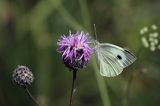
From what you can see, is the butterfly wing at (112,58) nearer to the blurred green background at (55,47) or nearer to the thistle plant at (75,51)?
the thistle plant at (75,51)

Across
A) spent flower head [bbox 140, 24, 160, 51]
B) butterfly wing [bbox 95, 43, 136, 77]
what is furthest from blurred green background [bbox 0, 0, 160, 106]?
butterfly wing [bbox 95, 43, 136, 77]

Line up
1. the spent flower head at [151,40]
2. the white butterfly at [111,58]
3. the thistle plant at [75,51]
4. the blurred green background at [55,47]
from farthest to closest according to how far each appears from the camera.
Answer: the blurred green background at [55,47] < the spent flower head at [151,40] < the white butterfly at [111,58] < the thistle plant at [75,51]

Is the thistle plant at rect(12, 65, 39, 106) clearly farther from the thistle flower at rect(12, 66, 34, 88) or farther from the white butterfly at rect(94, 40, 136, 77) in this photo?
the white butterfly at rect(94, 40, 136, 77)

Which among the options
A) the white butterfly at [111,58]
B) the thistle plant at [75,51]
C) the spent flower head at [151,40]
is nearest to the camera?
the thistle plant at [75,51]

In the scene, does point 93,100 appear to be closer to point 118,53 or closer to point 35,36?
point 35,36

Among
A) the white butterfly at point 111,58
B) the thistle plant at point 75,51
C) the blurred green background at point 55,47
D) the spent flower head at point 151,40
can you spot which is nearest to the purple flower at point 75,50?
the thistle plant at point 75,51

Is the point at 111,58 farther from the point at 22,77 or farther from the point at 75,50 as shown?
the point at 22,77

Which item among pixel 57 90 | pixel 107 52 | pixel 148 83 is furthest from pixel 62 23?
pixel 107 52
